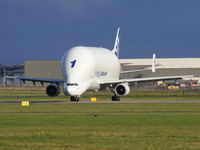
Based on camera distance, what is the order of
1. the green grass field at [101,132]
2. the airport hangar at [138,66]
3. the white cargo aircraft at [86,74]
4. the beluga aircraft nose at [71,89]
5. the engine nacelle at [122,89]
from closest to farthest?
the green grass field at [101,132] < the beluga aircraft nose at [71,89] < the white cargo aircraft at [86,74] < the engine nacelle at [122,89] < the airport hangar at [138,66]

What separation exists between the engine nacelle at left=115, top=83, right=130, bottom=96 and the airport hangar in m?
80.5

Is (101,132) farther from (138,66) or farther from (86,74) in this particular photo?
(138,66)

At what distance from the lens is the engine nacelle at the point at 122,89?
75875 millimetres

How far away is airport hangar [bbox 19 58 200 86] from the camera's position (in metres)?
159

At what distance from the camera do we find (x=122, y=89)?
250ft

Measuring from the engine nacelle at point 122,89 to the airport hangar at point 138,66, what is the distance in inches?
3168

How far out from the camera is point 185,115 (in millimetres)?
45281

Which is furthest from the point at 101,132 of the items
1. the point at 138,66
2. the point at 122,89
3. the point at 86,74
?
the point at 138,66

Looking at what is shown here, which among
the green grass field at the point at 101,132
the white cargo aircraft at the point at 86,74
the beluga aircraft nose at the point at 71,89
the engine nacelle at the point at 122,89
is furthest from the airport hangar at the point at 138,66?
the green grass field at the point at 101,132

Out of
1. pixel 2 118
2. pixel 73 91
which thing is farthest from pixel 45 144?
pixel 73 91

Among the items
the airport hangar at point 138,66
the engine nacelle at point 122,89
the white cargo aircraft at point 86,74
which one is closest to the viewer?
the white cargo aircraft at point 86,74

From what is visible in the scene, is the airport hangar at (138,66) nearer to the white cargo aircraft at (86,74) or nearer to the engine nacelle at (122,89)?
the white cargo aircraft at (86,74)

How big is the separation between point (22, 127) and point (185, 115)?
12936 mm

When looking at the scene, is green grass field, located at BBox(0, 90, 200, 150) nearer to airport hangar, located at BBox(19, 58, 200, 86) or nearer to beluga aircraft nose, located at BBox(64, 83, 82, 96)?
beluga aircraft nose, located at BBox(64, 83, 82, 96)
